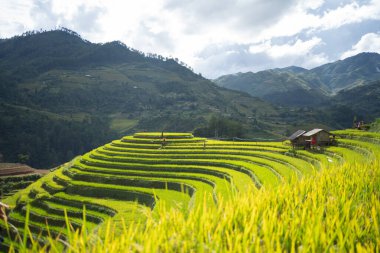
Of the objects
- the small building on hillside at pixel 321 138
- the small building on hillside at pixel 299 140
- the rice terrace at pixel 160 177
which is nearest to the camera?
the rice terrace at pixel 160 177

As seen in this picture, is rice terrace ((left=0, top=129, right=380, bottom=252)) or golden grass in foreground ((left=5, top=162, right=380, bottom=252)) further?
rice terrace ((left=0, top=129, right=380, bottom=252))

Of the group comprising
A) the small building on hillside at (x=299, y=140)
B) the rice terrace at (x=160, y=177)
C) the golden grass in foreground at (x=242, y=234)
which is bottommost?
the rice terrace at (x=160, y=177)

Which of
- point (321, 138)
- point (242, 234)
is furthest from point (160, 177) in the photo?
point (242, 234)

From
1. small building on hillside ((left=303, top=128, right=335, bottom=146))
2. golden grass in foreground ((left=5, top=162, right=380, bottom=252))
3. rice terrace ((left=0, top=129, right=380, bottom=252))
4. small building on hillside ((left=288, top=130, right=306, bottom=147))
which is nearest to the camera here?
golden grass in foreground ((left=5, top=162, right=380, bottom=252))

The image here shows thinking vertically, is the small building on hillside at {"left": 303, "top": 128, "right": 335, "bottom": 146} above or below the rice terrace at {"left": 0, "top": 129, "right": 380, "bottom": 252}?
above

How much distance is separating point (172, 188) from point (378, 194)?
3069 cm

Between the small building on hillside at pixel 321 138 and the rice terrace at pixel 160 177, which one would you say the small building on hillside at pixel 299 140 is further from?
the small building on hillside at pixel 321 138

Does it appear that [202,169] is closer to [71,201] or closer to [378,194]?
[71,201]

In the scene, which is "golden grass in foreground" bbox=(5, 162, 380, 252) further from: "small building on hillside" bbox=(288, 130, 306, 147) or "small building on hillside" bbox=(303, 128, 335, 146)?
"small building on hillside" bbox=(288, 130, 306, 147)

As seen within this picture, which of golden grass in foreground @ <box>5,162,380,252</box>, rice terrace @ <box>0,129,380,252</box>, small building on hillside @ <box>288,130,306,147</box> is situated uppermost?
small building on hillside @ <box>288,130,306,147</box>

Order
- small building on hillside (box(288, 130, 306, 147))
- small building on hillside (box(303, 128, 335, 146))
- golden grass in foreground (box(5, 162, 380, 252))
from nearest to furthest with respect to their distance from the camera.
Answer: golden grass in foreground (box(5, 162, 380, 252)), small building on hillside (box(303, 128, 335, 146)), small building on hillside (box(288, 130, 306, 147))

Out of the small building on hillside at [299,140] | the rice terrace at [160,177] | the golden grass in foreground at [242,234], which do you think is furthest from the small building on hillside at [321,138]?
the golden grass in foreground at [242,234]

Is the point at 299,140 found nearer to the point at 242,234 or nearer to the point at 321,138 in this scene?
the point at 321,138

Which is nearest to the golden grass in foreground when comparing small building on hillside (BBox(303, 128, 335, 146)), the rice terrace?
the rice terrace
